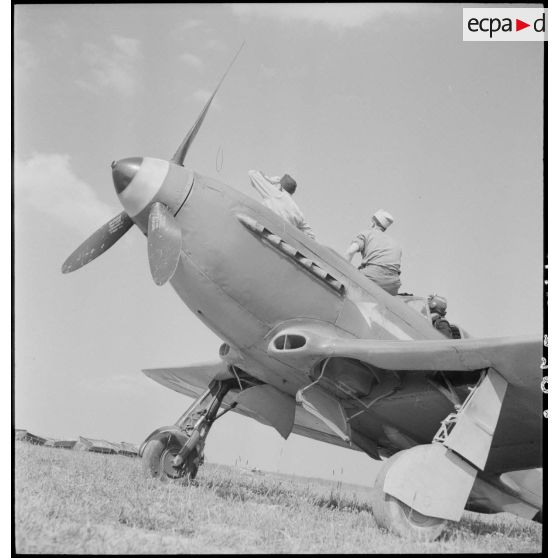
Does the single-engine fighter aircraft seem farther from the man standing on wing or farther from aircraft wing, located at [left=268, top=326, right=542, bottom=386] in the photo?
the man standing on wing

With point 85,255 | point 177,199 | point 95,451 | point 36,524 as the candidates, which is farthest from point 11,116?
point 95,451

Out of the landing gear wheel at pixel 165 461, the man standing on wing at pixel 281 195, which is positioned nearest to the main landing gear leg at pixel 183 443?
the landing gear wheel at pixel 165 461

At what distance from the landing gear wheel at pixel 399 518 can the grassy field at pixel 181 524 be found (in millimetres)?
95

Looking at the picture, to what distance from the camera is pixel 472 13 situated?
241 inches

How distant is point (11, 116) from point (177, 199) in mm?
1532

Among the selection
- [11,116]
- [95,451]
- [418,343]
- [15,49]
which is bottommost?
[95,451]

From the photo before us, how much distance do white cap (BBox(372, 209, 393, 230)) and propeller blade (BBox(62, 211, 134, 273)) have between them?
2807 millimetres

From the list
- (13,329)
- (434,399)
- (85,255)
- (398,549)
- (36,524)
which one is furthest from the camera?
(85,255)

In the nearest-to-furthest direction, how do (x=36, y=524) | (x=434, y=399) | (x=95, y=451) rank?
1. (x=36, y=524)
2. (x=434, y=399)
3. (x=95, y=451)

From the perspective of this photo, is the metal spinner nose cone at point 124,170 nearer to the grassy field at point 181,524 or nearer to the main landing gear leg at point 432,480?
the grassy field at point 181,524

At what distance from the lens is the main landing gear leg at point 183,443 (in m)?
7.50

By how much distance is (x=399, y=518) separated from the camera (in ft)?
17.3

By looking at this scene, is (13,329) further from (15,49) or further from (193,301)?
(15,49)

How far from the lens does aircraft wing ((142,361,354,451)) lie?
912 centimetres
